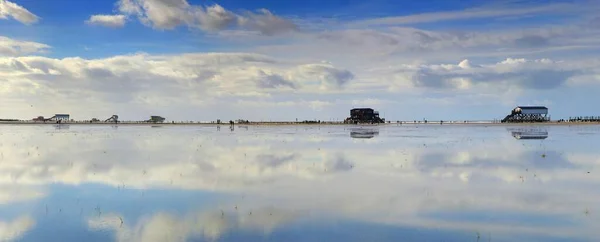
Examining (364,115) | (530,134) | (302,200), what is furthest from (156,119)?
(302,200)

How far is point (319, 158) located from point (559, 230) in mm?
18496

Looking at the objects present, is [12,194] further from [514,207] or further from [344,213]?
[514,207]

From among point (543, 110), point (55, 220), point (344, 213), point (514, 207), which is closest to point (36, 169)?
point (55, 220)

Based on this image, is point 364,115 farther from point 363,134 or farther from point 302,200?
point 302,200

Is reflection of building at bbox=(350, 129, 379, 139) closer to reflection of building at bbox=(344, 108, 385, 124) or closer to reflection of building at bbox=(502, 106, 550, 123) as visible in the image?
reflection of building at bbox=(344, 108, 385, 124)

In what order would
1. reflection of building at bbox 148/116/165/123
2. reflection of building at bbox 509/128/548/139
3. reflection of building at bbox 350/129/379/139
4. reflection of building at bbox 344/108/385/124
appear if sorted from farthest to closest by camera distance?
1. reflection of building at bbox 148/116/165/123
2. reflection of building at bbox 344/108/385/124
3. reflection of building at bbox 350/129/379/139
4. reflection of building at bbox 509/128/548/139

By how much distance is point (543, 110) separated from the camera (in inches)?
5418

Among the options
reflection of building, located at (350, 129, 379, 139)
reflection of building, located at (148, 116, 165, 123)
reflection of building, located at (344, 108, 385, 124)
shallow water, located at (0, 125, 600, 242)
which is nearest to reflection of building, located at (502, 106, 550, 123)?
reflection of building, located at (344, 108, 385, 124)

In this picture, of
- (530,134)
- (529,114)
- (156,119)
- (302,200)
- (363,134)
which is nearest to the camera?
(302,200)

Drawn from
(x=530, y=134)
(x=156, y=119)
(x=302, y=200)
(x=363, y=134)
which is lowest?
(x=302, y=200)

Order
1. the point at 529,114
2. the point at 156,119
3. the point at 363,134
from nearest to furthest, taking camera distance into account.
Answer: the point at 363,134 → the point at 529,114 → the point at 156,119

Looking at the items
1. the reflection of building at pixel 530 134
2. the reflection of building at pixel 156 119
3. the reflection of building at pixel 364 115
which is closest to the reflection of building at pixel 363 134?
the reflection of building at pixel 530 134

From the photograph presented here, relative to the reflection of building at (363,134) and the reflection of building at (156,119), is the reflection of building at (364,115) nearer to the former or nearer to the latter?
the reflection of building at (363,134)

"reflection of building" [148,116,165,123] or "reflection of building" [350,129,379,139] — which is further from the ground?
"reflection of building" [148,116,165,123]
